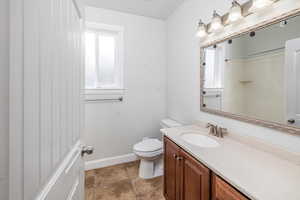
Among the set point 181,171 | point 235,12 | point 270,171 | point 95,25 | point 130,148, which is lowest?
point 130,148

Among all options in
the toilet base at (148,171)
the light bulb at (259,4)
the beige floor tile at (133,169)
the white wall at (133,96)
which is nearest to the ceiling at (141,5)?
the white wall at (133,96)

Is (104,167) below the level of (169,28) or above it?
below

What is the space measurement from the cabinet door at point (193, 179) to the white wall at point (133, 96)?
4.55 feet

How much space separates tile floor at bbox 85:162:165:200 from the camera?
1664 millimetres

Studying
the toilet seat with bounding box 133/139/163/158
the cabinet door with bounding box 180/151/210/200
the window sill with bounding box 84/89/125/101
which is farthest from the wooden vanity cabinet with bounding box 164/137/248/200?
the window sill with bounding box 84/89/125/101

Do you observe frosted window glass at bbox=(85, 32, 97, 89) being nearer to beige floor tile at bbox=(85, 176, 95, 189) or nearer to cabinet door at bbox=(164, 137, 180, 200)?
beige floor tile at bbox=(85, 176, 95, 189)

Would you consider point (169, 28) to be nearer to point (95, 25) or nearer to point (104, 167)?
point (95, 25)

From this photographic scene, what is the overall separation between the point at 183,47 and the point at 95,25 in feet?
4.41

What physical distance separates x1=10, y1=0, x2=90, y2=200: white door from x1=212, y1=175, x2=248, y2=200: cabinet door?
2.64 feet

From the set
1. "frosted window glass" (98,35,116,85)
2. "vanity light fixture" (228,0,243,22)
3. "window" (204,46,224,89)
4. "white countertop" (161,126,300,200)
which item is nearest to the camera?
"white countertop" (161,126,300,200)

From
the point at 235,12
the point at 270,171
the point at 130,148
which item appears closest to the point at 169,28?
the point at 235,12

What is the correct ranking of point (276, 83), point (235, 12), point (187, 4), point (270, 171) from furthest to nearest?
point (187, 4) < point (235, 12) < point (276, 83) < point (270, 171)

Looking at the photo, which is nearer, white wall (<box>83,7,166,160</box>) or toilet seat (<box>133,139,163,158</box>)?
toilet seat (<box>133,139,163,158</box>)

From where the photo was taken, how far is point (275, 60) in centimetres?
109
